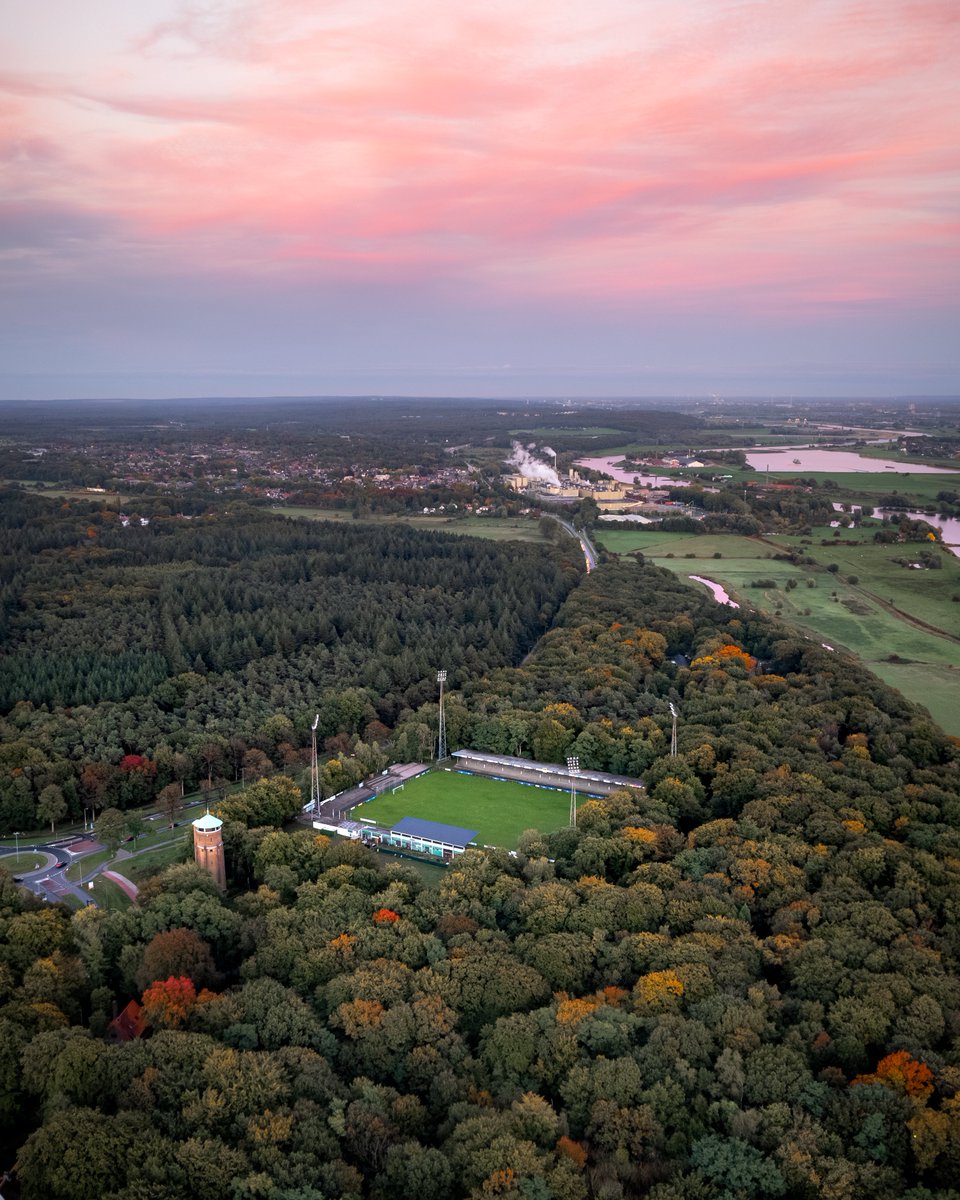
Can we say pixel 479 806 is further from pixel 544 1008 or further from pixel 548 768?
pixel 544 1008

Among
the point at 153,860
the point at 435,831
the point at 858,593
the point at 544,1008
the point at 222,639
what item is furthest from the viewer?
the point at 858,593

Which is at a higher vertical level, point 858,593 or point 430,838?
point 858,593

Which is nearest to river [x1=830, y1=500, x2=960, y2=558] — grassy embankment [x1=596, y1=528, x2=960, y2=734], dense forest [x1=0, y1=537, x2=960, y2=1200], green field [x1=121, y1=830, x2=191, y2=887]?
grassy embankment [x1=596, y1=528, x2=960, y2=734]

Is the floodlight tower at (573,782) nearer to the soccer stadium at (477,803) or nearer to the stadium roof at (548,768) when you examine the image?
the soccer stadium at (477,803)

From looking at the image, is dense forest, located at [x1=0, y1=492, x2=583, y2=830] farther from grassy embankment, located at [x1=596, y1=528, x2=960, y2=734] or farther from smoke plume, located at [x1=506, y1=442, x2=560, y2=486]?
smoke plume, located at [x1=506, y1=442, x2=560, y2=486]

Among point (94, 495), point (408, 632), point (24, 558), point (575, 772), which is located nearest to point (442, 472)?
point (94, 495)

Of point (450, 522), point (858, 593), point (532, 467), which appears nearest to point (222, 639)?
point (858, 593)

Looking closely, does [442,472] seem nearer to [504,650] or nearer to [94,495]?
[94,495]
